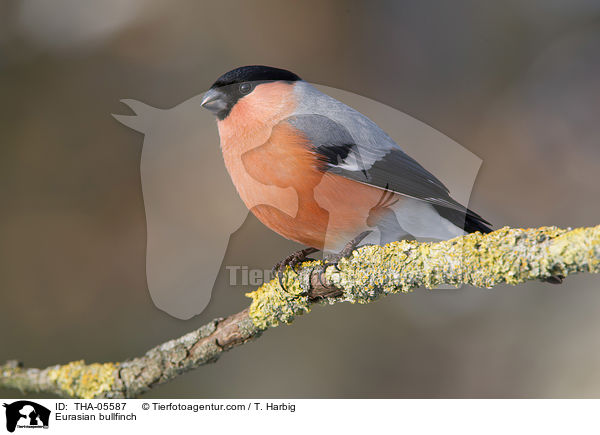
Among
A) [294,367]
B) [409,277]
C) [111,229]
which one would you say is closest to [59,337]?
[111,229]

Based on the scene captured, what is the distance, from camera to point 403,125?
2189 millimetres

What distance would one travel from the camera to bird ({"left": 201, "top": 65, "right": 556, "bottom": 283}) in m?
1.61

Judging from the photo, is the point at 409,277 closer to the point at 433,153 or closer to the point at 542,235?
the point at 542,235

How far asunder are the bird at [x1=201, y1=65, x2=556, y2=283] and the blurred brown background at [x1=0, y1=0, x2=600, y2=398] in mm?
560

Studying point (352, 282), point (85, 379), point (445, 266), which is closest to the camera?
point (445, 266)

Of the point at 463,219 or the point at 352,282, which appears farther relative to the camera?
the point at 463,219

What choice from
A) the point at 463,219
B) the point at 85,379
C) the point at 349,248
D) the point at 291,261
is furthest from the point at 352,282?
the point at 85,379

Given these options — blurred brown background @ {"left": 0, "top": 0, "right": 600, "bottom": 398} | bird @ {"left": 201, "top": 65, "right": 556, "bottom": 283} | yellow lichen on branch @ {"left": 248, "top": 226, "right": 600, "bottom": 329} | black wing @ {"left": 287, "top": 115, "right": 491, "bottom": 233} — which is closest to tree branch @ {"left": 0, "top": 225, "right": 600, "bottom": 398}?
yellow lichen on branch @ {"left": 248, "top": 226, "right": 600, "bottom": 329}

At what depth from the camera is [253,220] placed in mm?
2324

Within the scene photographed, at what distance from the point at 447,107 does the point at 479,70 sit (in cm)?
26

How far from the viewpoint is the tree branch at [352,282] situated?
36.4 inches
